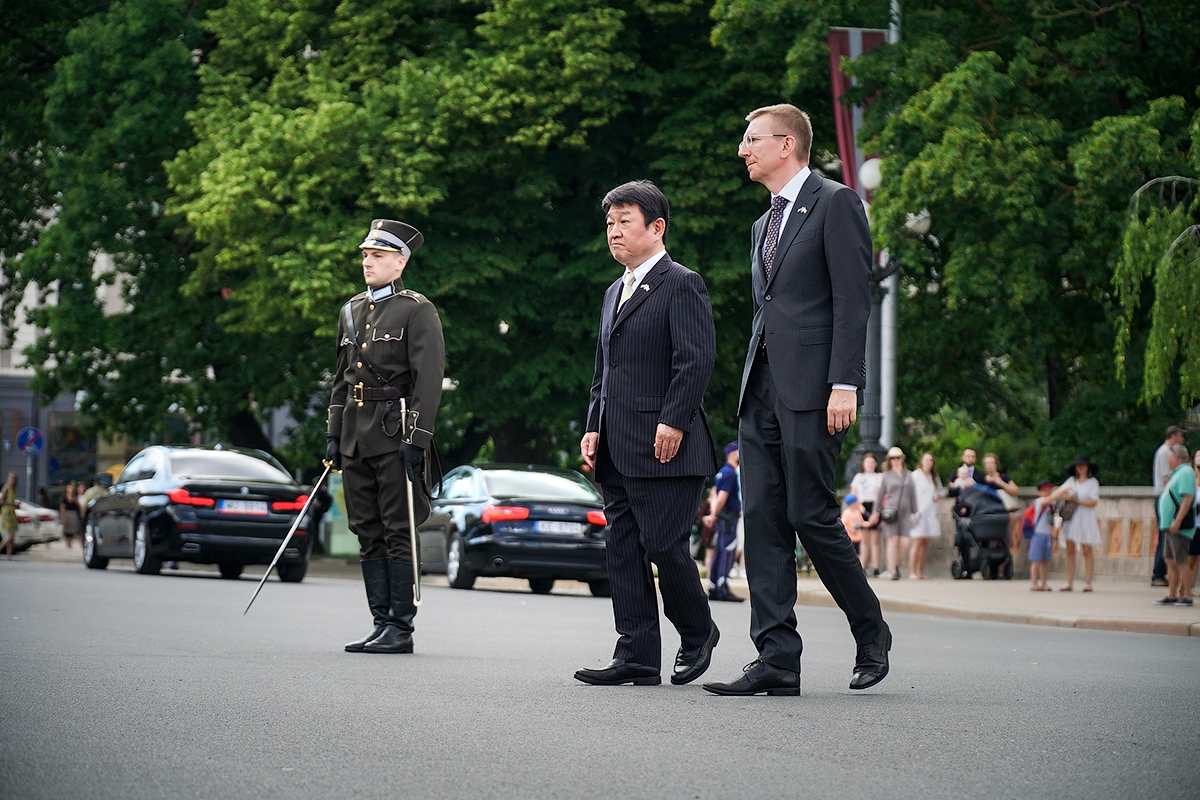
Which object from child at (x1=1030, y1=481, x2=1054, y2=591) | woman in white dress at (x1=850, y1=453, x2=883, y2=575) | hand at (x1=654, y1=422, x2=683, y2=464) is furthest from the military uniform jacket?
woman in white dress at (x1=850, y1=453, x2=883, y2=575)

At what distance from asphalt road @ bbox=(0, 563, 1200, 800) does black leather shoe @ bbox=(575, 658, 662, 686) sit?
0.46 ft

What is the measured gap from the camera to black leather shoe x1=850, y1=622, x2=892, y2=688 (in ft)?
22.0

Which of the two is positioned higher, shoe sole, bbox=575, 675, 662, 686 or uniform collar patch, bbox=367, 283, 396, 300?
uniform collar patch, bbox=367, 283, 396, 300

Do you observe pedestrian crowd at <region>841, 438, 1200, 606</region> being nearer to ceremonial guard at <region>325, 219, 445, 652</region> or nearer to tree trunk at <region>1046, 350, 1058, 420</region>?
tree trunk at <region>1046, 350, 1058, 420</region>

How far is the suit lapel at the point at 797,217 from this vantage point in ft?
22.1

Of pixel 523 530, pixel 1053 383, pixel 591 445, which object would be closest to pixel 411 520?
pixel 591 445

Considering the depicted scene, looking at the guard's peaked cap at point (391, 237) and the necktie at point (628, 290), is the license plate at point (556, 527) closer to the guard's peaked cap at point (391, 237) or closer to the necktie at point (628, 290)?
the guard's peaked cap at point (391, 237)

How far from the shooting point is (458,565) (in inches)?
792

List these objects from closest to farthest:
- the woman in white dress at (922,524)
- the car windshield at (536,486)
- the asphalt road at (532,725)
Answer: the asphalt road at (532,725), the car windshield at (536,486), the woman in white dress at (922,524)

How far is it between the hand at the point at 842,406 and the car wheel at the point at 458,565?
13826 millimetres

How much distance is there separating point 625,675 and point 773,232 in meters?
1.90

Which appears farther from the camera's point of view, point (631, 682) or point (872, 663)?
→ point (631, 682)

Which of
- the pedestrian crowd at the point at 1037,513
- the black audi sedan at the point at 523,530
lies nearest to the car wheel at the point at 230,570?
the black audi sedan at the point at 523,530

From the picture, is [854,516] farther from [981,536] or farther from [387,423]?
[387,423]
